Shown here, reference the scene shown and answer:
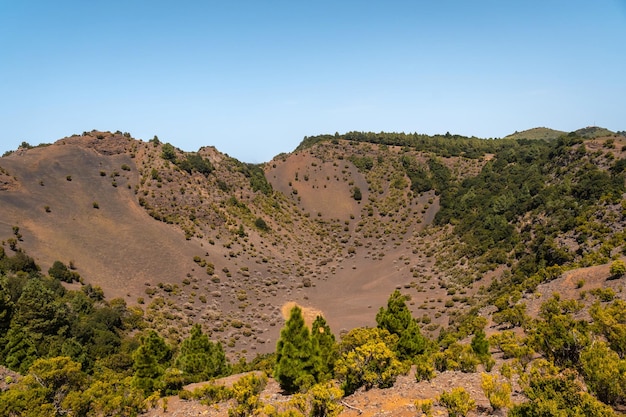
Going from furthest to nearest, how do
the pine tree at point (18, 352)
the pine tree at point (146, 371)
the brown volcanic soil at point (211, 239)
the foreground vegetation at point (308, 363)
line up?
the brown volcanic soil at point (211, 239) < the pine tree at point (18, 352) < the pine tree at point (146, 371) < the foreground vegetation at point (308, 363)

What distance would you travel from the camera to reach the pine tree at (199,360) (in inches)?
1037

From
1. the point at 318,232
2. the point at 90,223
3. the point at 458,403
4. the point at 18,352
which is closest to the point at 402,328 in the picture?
the point at 458,403

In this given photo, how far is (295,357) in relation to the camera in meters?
20.4

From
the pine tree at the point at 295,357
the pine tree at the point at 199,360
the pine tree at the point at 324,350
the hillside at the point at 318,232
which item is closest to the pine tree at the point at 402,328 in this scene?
the pine tree at the point at 324,350

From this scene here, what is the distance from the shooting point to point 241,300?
53.2m

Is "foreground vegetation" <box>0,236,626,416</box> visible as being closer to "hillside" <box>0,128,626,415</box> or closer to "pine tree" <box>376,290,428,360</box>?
"pine tree" <box>376,290,428,360</box>

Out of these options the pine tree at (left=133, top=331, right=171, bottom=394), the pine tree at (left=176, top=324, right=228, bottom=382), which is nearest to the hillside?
the pine tree at (left=176, top=324, right=228, bottom=382)

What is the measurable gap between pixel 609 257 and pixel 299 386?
3476cm

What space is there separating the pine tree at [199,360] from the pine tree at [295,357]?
845 cm

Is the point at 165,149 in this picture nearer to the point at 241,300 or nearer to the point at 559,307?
the point at 241,300

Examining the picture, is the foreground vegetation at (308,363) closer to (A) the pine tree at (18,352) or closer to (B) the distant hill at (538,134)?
(A) the pine tree at (18,352)

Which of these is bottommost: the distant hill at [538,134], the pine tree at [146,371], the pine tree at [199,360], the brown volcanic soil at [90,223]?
the pine tree at [199,360]

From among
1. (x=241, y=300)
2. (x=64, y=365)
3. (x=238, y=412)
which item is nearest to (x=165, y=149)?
(x=241, y=300)

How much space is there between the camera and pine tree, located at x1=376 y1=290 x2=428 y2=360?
23906 millimetres
